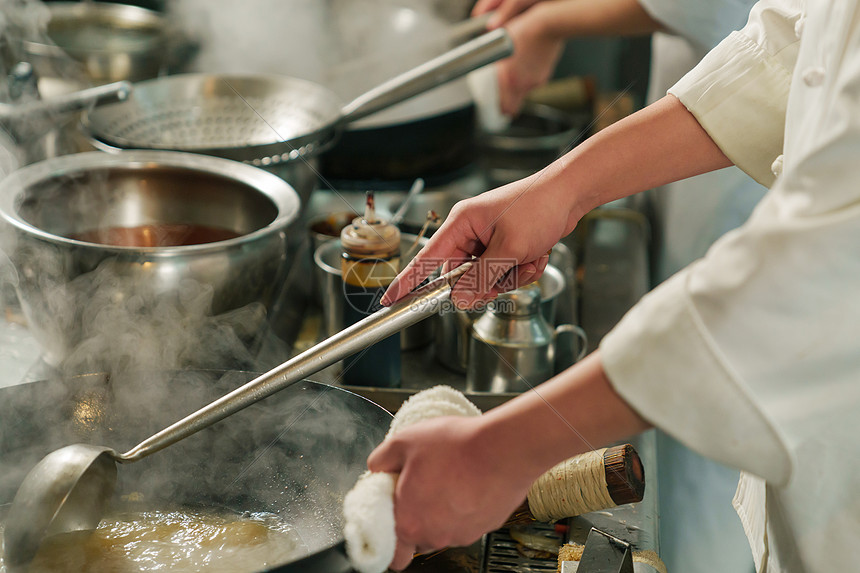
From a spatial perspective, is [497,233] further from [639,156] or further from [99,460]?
[99,460]

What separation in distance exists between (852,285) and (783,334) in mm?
58

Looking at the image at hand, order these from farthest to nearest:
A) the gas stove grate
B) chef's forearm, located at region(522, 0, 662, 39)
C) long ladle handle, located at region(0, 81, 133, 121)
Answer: chef's forearm, located at region(522, 0, 662, 39) < long ladle handle, located at region(0, 81, 133, 121) < the gas stove grate

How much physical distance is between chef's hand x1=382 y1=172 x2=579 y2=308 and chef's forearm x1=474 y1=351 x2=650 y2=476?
31 cm

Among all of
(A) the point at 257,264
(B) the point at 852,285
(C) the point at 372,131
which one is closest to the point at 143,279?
(A) the point at 257,264

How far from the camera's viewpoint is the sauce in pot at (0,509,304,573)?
0.80 metres

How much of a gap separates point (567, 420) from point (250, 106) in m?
1.25

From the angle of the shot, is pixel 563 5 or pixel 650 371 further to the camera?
pixel 563 5

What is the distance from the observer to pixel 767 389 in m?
0.57

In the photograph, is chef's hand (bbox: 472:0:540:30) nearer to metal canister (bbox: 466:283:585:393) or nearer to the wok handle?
the wok handle

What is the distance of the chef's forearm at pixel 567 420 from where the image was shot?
0.58 metres

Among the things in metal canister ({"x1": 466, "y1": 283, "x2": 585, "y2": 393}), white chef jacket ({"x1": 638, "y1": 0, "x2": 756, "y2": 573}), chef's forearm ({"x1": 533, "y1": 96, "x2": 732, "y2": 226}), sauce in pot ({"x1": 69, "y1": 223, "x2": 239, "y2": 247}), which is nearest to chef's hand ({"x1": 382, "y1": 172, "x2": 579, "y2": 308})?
chef's forearm ({"x1": 533, "y1": 96, "x2": 732, "y2": 226})

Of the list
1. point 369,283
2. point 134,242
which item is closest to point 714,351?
point 369,283

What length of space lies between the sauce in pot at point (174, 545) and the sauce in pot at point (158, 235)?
0.43 m

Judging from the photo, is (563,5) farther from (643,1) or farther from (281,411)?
(281,411)
